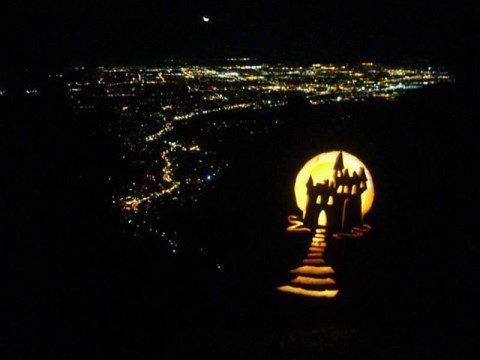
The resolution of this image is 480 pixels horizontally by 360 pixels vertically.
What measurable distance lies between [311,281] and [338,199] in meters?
0.76

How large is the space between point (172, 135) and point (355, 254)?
192cm

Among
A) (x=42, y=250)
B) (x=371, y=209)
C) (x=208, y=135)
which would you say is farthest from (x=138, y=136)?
(x=371, y=209)

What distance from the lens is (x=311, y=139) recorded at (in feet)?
15.6

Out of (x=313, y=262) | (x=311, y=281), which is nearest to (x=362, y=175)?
(x=313, y=262)

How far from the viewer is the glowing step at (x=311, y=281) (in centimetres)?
479

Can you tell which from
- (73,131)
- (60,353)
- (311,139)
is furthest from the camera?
(311,139)

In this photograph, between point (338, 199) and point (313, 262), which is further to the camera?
point (313, 262)

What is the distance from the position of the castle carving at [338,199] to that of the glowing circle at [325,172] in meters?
0.03

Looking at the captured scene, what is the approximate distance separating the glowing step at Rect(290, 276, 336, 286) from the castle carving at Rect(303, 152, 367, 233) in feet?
1.45

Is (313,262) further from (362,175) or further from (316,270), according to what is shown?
(362,175)

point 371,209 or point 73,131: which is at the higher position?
point 73,131

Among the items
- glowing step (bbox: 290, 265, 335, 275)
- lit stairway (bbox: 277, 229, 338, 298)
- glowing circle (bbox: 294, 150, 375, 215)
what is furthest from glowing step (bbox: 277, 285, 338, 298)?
glowing circle (bbox: 294, 150, 375, 215)

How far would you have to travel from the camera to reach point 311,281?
Answer: 481 centimetres

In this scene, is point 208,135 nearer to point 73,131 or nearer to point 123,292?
point 73,131
